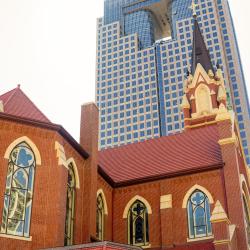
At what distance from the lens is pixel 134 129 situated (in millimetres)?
114438

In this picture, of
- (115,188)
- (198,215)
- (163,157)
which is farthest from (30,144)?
(163,157)

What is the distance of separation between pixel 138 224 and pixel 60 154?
26.1ft

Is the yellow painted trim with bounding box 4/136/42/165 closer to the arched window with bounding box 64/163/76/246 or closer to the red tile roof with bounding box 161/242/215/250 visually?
the arched window with bounding box 64/163/76/246

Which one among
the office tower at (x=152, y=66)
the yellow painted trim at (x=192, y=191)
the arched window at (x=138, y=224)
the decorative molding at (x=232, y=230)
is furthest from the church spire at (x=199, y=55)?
the office tower at (x=152, y=66)

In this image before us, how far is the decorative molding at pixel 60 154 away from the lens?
2262 cm

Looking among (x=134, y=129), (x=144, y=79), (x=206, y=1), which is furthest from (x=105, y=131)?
(x=206, y=1)

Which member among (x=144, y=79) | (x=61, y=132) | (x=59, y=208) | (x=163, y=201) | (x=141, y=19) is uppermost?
(x=141, y=19)

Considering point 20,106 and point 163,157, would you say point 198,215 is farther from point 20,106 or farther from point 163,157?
point 20,106

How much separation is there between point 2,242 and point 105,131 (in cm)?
9808

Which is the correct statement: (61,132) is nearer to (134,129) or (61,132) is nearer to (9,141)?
(9,141)

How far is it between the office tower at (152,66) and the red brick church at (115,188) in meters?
79.0

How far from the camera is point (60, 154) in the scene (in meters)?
22.8

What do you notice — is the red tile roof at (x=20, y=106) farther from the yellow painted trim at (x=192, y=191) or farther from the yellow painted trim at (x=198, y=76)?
the yellow painted trim at (x=198, y=76)

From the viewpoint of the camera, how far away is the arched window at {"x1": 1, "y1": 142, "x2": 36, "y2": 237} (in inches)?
→ 810
